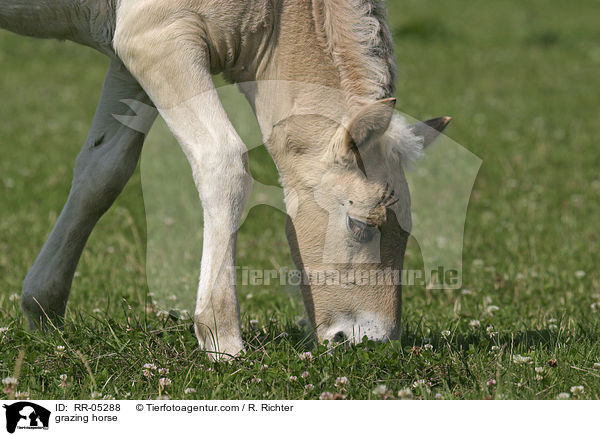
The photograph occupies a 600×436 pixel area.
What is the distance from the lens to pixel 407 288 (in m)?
5.68

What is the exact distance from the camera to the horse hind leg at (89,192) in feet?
14.3

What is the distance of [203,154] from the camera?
352cm

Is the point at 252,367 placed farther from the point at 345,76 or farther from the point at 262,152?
the point at 262,152

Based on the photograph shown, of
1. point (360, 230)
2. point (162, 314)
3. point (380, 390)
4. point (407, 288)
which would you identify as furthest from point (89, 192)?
point (407, 288)

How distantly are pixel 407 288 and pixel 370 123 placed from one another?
92.5 inches

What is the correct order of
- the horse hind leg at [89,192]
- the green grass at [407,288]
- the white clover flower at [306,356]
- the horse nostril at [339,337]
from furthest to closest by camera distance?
the horse hind leg at [89,192] → the horse nostril at [339,337] → the white clover flower at [306,356] → the green grass at [407,288]

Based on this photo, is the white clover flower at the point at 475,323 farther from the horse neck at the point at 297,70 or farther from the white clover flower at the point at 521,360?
the horse neck at the point at 297,70

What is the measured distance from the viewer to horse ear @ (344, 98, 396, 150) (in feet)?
11.5

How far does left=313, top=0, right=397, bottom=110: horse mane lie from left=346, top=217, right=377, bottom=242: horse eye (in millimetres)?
568

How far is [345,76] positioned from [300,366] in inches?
56.8

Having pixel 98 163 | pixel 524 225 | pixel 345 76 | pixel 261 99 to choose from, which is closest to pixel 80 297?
pixel 98 163

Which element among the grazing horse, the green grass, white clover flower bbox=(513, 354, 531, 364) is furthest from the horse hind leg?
white clover flower bbox=(513, 354, 531, 364)
